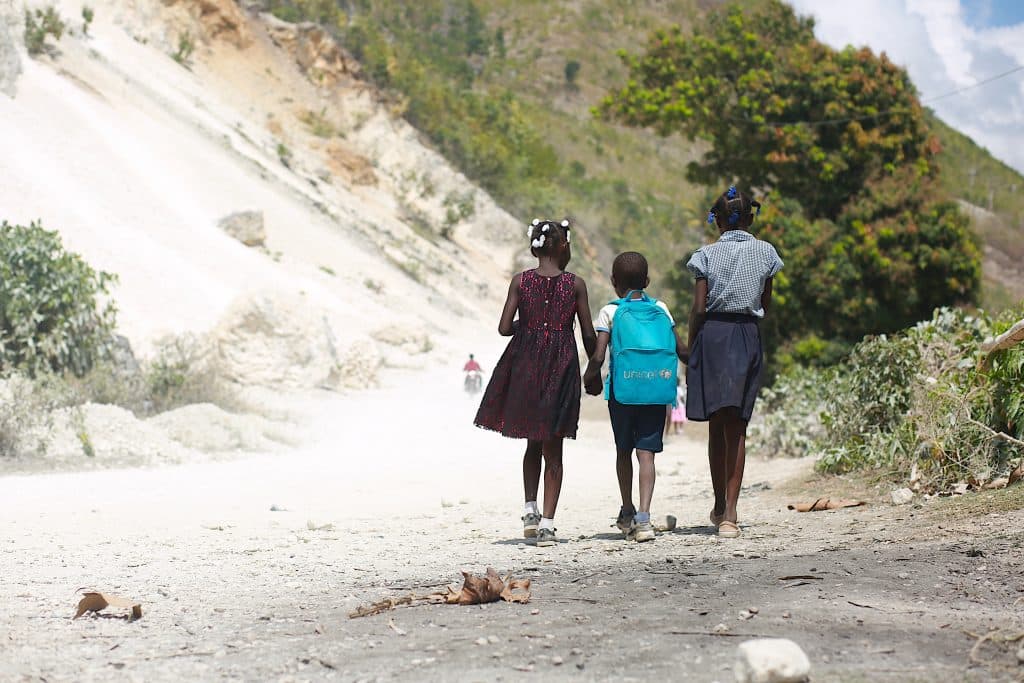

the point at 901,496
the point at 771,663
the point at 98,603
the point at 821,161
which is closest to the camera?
the point at 771,663

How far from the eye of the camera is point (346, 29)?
5175 centimetres

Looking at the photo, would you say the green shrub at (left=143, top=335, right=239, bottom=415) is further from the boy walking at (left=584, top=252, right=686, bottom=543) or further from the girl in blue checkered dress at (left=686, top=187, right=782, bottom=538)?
the girl in blue checkered dress at (left=686, top=187, right=782, bottom=538)

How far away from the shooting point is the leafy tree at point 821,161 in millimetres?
19203

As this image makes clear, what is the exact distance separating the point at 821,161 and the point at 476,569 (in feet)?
54.7

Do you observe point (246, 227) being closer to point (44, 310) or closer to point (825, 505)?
point (44, 310)

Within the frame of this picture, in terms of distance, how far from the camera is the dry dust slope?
20969 millimetres

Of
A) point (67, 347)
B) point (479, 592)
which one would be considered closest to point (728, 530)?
point (479, 592)

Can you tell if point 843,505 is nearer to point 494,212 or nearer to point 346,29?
point 494,212

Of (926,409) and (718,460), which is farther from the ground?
(926,409)

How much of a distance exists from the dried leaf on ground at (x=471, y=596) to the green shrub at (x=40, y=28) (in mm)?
30798

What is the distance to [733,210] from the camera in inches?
257

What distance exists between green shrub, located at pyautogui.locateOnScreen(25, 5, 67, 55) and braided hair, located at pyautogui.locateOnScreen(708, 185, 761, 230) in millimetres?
29374

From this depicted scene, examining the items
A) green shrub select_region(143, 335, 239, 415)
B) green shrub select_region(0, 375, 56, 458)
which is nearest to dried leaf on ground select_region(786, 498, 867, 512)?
green shrub select_region(0, 375, 56, 458)

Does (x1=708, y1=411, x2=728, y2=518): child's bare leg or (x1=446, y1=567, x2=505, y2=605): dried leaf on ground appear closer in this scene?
(x1=446, y1=567, x2=505, y2=605): dried leaf on ground
